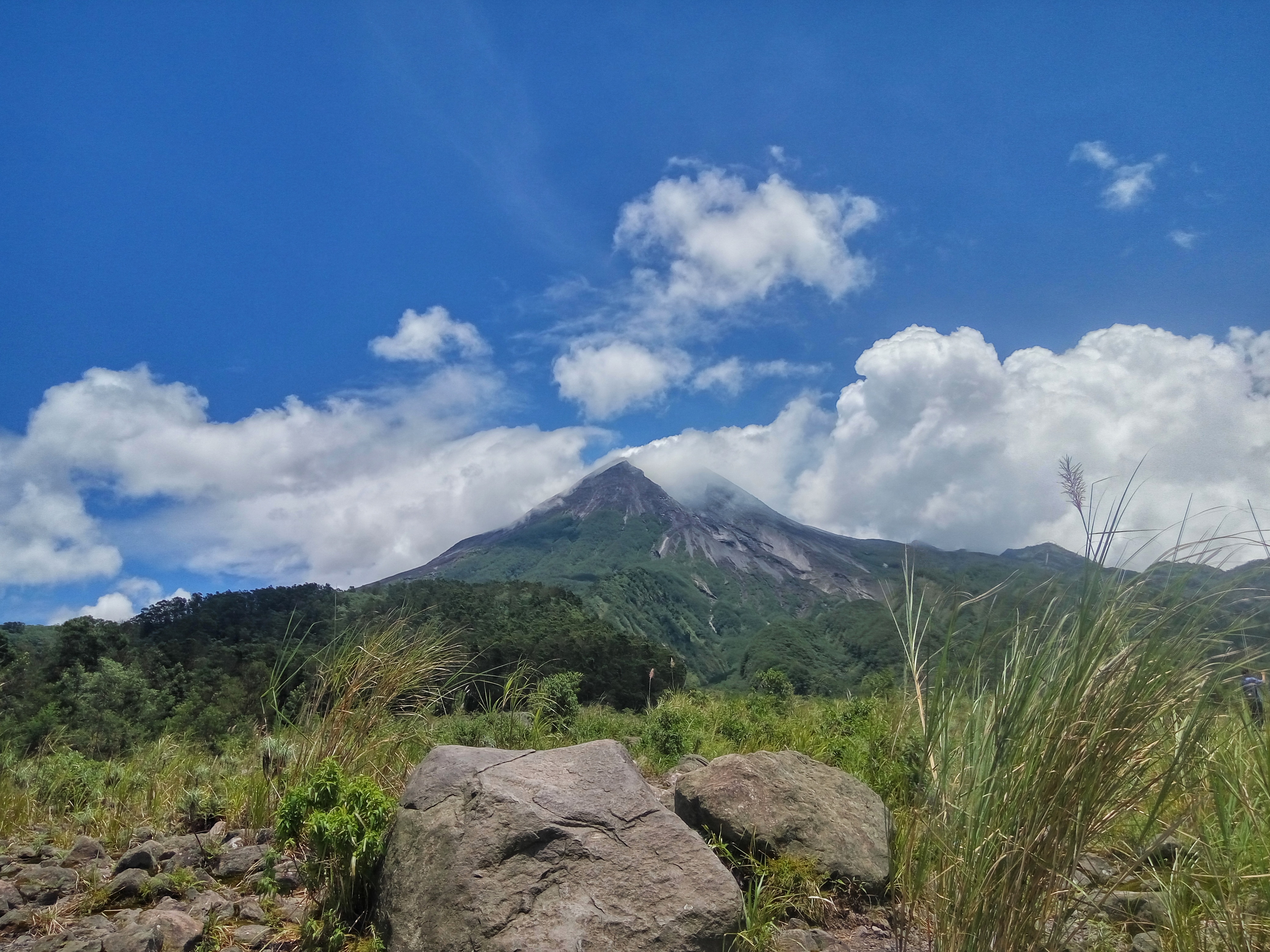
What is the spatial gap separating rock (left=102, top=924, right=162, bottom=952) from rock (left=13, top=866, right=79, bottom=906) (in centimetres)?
95

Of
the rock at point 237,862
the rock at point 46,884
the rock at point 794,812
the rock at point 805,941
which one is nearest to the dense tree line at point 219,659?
the rock at point 237,862

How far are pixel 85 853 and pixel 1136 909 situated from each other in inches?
244

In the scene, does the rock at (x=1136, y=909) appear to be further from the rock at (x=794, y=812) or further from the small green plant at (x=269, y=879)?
the small green plant at (x=269, y=879)

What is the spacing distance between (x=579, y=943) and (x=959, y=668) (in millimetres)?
2065

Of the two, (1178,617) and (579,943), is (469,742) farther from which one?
(1178,617)

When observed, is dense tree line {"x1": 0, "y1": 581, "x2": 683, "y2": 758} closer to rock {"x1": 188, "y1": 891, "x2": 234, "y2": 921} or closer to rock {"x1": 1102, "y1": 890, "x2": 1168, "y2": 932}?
rock {"x1": 188, "y1": 891, "x2": 234, "y2": 921}

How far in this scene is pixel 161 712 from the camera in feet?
105

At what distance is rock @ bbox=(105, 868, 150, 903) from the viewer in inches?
159

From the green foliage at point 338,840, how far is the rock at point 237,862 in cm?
61

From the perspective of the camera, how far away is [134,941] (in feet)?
11.1

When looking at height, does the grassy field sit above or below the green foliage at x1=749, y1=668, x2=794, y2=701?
above

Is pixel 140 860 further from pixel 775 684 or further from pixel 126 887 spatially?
pixel 775 684

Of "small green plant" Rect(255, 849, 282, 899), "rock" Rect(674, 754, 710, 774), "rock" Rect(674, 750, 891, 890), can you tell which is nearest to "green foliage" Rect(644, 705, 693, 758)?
"rock" Rect(674, 754, 710, 774)

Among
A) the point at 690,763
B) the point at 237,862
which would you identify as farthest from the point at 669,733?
the point at 237,862
